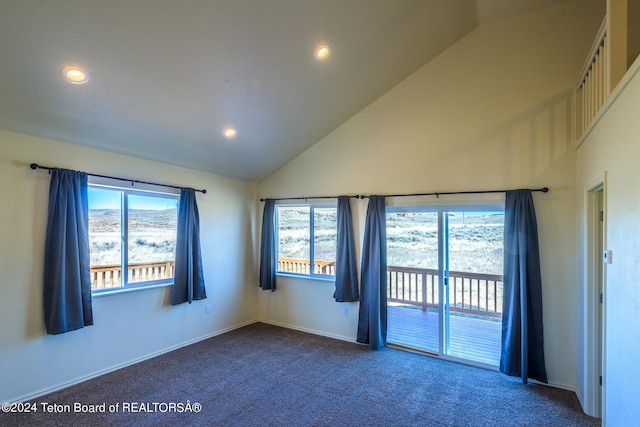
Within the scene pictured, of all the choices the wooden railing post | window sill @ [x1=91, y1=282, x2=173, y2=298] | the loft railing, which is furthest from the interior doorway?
window sill @ [x1=91, y1=282, x2=173, y2=298]

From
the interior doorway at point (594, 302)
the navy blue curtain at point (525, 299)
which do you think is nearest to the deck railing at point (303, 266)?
the navy blue curtain at point (525, 299)

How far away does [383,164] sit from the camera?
4.23 metres

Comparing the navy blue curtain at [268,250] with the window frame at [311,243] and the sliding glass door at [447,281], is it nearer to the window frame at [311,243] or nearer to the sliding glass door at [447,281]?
the window frame at [311,243]

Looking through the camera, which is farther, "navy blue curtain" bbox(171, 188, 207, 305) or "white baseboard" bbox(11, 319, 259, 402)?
"navy blue curtain" bbox(171, 188, 207, 305)

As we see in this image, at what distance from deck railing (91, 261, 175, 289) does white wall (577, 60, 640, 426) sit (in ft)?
14.7

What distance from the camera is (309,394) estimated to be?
303 centimetres

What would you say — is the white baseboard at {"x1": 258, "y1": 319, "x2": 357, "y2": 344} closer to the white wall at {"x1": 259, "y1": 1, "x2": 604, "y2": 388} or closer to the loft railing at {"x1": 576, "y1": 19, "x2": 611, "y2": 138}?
the white wall at {"x1": 259, "y1": 1, "x2": 604, "y2": 388}

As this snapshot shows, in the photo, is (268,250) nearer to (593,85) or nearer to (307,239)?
(307,239)

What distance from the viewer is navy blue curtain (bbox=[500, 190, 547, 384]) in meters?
3.23

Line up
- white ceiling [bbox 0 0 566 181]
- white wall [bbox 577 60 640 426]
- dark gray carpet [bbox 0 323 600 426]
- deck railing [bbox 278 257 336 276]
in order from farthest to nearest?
deck railing [bbox 278 257 336 276], dark gray carpet [bbox 0 323 600 426], white ceiling [bbox 0 0 566 181], white wall [bbox 577 60 640 426]

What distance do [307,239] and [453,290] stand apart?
2241 millimetres

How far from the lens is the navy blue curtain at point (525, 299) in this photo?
3234 mm

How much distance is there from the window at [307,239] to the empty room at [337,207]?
0.25 ft

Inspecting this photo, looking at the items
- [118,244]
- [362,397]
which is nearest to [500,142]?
[362,397]
